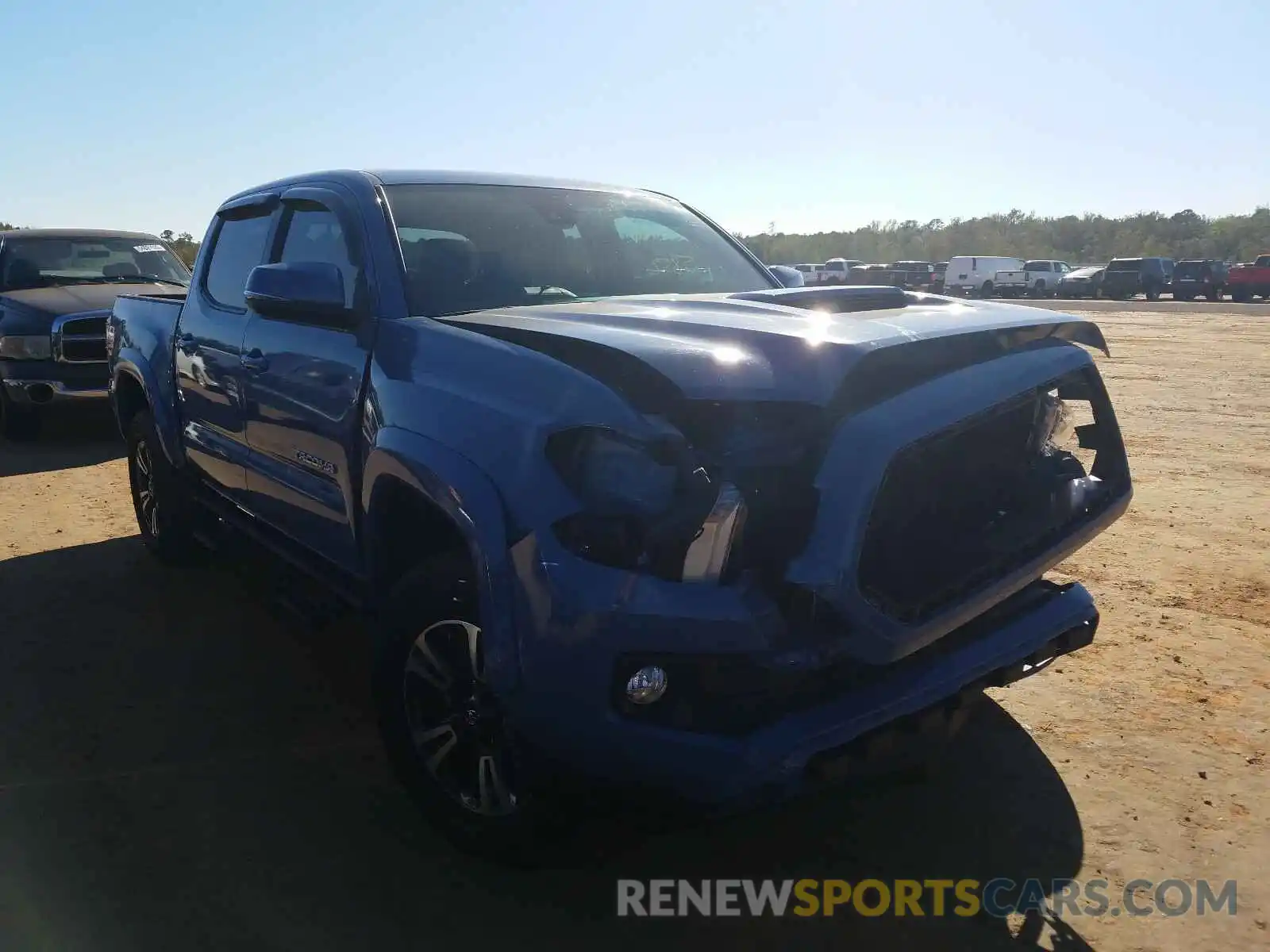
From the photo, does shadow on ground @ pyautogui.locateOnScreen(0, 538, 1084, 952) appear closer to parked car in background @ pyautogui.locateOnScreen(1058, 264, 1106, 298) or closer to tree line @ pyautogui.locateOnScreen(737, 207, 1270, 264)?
parked car in background @ pyautogui.locateOnScreen(1058, 264, 1106, 298)

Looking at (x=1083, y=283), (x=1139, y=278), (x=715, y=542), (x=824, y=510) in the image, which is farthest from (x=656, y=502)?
(x=1083, y=283)

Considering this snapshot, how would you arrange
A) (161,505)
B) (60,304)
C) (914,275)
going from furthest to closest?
(914,275), (60,304), (161,505)

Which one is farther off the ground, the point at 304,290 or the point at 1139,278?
the point at 304,290

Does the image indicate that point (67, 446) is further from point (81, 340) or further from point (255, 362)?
point (255, 362)

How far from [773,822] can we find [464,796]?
0.91 meters

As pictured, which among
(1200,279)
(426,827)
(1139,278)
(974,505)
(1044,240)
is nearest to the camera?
(974,505)

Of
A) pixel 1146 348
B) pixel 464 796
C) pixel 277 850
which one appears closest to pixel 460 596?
pixel 464 796

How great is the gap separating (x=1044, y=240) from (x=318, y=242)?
254 feet

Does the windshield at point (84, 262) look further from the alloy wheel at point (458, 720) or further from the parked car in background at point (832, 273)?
the parked car in background at point (832, 273)

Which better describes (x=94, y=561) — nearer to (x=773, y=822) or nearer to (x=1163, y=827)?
(x=773, y=822)

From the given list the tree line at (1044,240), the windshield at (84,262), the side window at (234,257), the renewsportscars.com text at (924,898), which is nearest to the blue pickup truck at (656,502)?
the renewsportscars.com text at (924,898)

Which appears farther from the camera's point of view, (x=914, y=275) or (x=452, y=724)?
(x=914, y=275)

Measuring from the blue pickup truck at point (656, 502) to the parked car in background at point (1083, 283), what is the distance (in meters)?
42.3

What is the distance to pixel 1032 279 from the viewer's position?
44.8m
